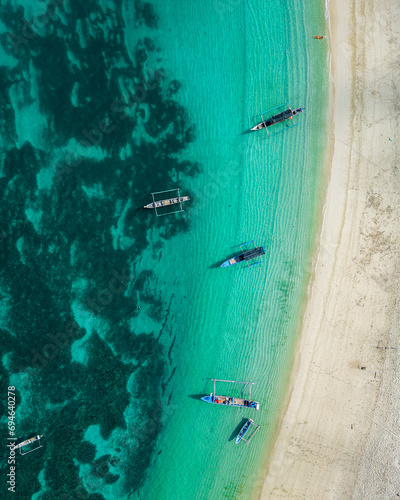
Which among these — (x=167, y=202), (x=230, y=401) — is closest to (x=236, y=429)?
(x=230, y=401)

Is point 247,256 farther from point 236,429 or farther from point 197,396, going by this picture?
point 236,429

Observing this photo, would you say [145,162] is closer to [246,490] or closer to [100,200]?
[100,200]

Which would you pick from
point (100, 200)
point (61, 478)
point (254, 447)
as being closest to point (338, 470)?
point (254, 447)

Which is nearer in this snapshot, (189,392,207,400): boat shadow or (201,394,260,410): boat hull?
(201,394,260,410): boat hull

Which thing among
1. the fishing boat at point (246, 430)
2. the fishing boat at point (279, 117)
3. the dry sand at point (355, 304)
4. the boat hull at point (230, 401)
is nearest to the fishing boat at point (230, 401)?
the boat hull at point (230, 401)

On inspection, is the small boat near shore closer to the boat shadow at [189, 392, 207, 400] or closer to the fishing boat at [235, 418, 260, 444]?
the boat shadow at [189, 392, 207, 400]

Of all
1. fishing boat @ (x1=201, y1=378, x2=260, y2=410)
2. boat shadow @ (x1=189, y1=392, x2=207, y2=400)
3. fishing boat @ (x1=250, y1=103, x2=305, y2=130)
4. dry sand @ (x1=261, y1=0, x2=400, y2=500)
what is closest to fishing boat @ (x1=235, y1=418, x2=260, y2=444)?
fishing boat @ (x1=201, y1=378, x2=260, y2=410)
